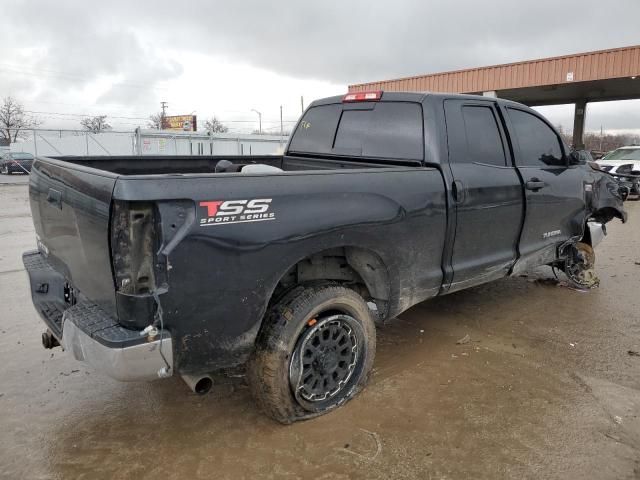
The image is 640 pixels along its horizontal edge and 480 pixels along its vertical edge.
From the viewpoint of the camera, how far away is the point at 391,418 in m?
3.12

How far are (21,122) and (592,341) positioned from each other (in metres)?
72.8

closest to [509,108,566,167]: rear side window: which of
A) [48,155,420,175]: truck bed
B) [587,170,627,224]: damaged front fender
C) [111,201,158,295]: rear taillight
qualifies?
[587,170,627,224]: damaged front fender

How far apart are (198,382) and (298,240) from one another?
916mm

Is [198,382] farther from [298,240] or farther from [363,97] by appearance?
[363,97]

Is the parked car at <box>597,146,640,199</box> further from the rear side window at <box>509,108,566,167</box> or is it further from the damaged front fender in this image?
the rear side window at <box>509,108,566,167</box>

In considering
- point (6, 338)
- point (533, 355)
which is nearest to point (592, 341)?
point (533, 355)

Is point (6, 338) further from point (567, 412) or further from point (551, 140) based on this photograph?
point (551, 140)

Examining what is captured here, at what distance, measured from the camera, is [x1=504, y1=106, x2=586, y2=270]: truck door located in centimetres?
446

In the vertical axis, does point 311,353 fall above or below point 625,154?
below

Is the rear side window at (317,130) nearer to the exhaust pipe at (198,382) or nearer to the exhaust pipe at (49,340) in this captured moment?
the exhaust pipe at (198,382)

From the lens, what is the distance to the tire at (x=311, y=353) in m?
2.84

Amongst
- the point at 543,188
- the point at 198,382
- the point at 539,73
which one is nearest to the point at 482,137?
the point at 543,188

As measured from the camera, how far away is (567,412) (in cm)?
321

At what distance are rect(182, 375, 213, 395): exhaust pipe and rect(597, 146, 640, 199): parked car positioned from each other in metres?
13.4
